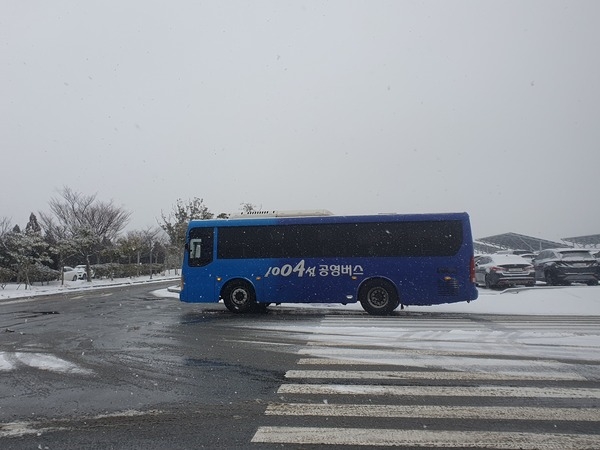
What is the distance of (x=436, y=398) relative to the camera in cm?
516

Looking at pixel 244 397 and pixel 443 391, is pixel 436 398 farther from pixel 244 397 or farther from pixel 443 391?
pixel 244 397

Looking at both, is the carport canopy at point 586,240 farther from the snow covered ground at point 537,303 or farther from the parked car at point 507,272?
the snow covered ground at point 537,303

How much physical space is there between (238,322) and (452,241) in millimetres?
6333

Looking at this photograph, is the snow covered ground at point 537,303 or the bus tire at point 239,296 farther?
the bus tire at point 239,296

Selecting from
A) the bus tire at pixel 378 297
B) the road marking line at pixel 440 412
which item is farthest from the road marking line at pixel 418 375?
the bus tire at pixel 378 297

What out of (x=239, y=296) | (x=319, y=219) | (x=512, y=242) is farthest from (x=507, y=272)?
(x=512, y=242)

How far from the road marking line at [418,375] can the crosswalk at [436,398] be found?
0.04 feet

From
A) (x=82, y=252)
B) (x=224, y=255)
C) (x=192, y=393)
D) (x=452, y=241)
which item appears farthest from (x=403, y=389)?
(x=82, y=252)

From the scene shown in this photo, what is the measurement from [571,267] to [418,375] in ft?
→ 49.9

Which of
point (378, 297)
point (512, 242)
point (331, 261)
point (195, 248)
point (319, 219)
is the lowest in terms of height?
point (378, 297)

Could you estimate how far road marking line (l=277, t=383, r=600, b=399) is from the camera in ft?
17.2

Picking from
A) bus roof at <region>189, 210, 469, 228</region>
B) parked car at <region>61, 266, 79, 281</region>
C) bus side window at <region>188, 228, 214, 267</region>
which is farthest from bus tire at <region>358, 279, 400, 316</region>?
parked car at <region>61, 266, 79, 281</region>

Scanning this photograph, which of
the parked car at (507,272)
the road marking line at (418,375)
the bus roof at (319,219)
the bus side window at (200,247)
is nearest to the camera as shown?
the road marking line at (418,375)

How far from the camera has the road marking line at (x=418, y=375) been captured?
594 cm
